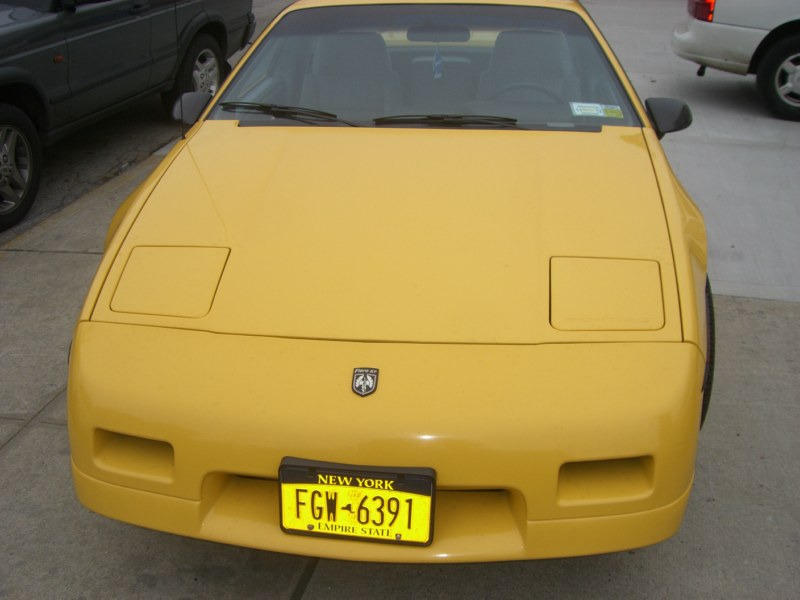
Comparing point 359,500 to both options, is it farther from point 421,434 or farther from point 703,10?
point 703,10

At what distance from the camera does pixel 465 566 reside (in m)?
2.64

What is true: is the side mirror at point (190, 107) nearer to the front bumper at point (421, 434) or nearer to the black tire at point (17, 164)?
the front bumper at point (421, 434)

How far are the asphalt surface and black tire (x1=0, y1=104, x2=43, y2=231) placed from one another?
135 millimetres

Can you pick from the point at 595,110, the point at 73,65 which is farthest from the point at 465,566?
the point at 73,65

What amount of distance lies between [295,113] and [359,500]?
68.8 inches

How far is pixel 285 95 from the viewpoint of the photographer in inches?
138

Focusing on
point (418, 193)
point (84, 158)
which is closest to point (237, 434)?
point (418, 193)

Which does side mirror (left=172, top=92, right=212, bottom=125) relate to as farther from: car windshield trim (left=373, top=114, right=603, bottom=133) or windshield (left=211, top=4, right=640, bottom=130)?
car windshield trim (left=373, top=114, right=603, bottom=133)

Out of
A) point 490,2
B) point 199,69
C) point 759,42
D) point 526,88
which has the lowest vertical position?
point 199,69

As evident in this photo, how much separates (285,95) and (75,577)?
1.96 metres

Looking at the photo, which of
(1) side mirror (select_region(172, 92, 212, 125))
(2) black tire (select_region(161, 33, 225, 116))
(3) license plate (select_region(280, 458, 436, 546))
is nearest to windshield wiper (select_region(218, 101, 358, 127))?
(1) side mirror (select_region(172, 92, 212, 125))

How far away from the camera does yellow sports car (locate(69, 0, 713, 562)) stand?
211 centimetres

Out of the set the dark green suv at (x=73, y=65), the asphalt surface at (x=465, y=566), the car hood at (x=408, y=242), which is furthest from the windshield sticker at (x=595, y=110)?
the dark green suv at (x=73, y=65)

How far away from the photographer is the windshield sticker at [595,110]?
329 cm
